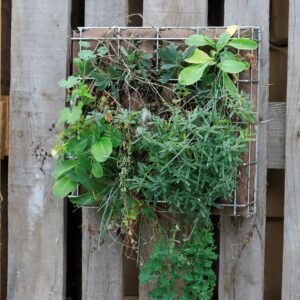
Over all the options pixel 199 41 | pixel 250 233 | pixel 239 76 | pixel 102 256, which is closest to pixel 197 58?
pixel 199 41

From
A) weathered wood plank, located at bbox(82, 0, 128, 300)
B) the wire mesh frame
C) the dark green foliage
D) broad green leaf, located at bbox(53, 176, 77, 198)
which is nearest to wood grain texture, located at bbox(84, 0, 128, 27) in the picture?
weathered wood plank, located at bbox(82, 0, 128, 300)

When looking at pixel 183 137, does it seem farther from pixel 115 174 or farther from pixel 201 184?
pixel 115 174

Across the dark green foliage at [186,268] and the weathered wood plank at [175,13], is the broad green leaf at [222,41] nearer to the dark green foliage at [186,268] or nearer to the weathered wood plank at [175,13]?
the weathered wood plank at [175,13]

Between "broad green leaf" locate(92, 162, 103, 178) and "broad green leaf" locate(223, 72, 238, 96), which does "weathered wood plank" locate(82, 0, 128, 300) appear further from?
"broad green leaf" locate(223, 72, 238, 96)

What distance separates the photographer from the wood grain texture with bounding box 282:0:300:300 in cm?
188

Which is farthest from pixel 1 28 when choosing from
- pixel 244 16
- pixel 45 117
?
pixel 244 16

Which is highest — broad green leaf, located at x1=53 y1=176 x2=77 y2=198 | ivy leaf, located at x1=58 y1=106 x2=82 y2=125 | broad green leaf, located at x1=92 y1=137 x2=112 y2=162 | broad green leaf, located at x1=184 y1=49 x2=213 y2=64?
broad green leaf, located at x1=184 y1=49 x2=213 y2=64

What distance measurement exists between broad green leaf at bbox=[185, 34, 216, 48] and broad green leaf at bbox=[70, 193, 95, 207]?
0.55m

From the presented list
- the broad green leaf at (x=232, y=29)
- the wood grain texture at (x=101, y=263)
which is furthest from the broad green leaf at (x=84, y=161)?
the broad green leaf at (x=232, y=29)

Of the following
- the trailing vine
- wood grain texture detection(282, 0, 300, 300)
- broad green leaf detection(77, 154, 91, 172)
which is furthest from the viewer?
wood grain texture detection(282, 0, 300, 300)

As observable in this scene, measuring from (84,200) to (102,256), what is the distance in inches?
9.2

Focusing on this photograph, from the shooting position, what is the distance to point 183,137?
163cm

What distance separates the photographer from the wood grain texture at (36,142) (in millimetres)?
1956

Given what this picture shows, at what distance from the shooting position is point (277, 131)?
1906 mm
